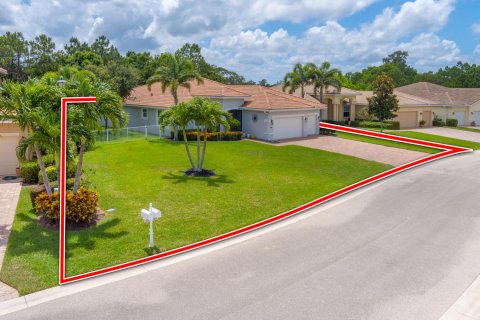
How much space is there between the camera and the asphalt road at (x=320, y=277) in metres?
7.89

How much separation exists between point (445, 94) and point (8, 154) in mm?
46632

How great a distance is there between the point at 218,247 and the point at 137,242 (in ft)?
7.42

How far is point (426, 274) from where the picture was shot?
31.2 ft

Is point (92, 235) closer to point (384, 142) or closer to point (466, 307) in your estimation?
point (466, 307)

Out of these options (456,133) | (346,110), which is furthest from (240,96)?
(456,133)

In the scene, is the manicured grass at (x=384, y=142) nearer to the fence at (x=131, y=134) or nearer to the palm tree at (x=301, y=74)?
the palm tree at (x=301, y=74)

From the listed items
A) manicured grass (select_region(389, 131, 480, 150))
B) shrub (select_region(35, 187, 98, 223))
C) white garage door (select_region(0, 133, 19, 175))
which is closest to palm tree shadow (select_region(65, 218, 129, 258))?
shrub (select_region(35, 187, 98, 223))

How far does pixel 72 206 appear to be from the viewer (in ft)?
38.8

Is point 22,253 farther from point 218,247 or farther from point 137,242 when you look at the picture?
point 218,247

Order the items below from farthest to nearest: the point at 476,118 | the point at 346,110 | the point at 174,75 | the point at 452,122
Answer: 1. the point at 476,118
2. the point at 452,122
3. the point at 346,110
4. the point at 174,75

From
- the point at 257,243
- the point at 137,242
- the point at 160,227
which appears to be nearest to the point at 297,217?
the point at 257,243

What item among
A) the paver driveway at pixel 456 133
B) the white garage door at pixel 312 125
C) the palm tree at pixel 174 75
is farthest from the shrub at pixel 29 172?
the paver driveway at pixel 456 133

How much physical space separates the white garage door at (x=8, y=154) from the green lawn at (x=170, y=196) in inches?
144

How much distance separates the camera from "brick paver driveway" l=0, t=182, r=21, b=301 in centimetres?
854
